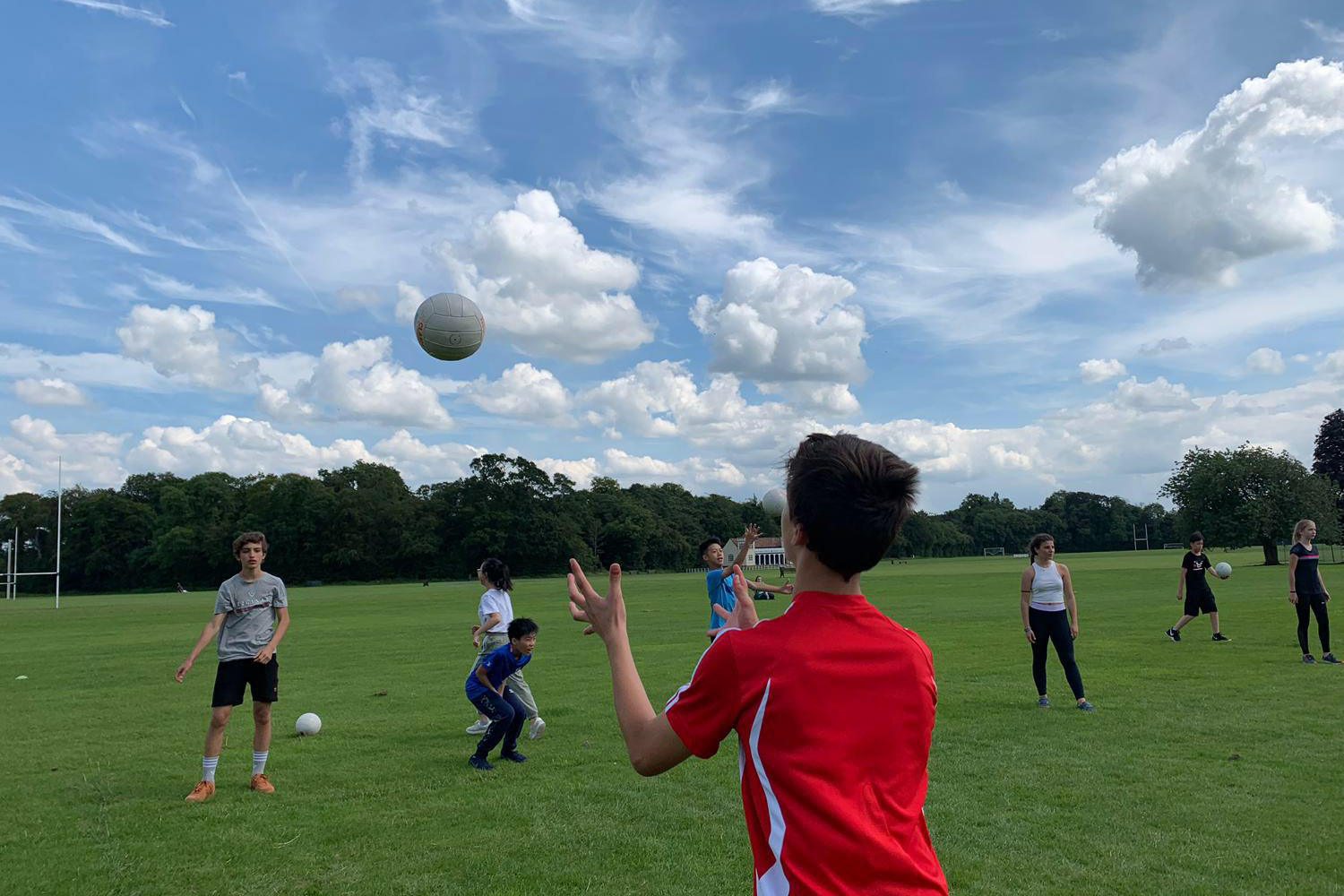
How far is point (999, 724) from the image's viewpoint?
1066 centimetres

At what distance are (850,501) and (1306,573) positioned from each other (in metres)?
16.3

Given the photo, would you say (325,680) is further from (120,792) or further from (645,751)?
(645,751)

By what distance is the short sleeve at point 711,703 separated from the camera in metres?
2.24

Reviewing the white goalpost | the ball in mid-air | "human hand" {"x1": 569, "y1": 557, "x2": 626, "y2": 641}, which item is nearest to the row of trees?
the white goalpost

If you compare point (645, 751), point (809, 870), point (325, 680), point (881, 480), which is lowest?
point (325, 680)

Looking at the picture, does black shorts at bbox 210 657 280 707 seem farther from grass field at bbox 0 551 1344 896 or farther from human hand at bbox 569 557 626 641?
human hand at bbox 569 557 626 641

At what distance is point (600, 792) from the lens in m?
8.16

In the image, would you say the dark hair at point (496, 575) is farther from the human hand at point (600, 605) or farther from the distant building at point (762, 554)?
the distant building at point (762, 554)

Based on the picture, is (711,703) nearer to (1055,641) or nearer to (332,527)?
(1055,641)

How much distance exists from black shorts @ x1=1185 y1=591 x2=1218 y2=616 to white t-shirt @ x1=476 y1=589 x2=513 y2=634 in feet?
49.3

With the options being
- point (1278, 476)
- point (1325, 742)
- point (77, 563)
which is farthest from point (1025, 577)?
point (77, 563)

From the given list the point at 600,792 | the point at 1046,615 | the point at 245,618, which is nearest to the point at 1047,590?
the point at 1046,615

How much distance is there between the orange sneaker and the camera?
26.8 ft

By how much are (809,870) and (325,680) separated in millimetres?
16112
